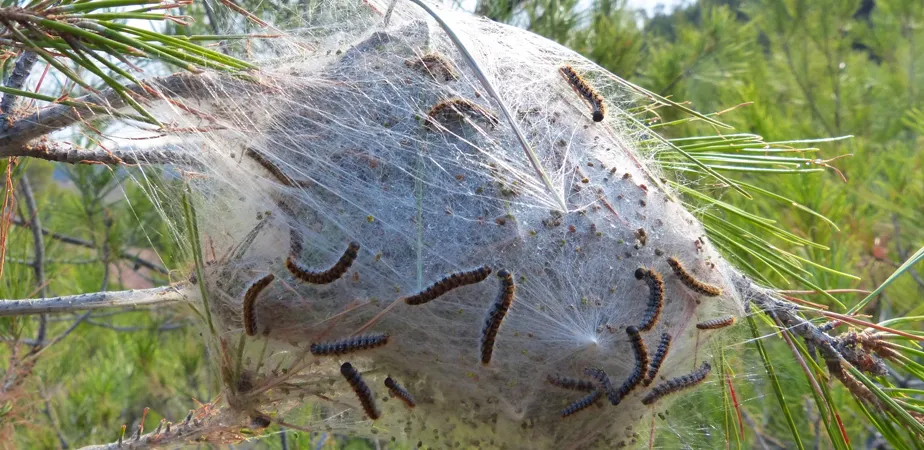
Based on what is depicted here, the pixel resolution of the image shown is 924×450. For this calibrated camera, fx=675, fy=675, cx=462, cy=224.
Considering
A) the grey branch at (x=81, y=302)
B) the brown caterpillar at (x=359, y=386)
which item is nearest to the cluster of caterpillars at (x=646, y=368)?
the brown caterpillar at (x=359, y=386)

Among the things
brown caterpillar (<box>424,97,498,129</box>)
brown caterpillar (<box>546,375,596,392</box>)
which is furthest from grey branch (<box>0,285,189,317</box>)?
brown caterpillar (<box>546,375,596,392</box>)

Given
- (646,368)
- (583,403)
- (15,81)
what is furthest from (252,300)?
(646,368)

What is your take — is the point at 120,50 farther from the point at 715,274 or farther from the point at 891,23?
the point at 891,23

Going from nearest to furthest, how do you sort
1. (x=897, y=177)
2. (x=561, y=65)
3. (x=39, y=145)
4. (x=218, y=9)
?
(x=39, y=145) < (x=561, y=65) < (x=218, y=9) < (x=897, y=177)

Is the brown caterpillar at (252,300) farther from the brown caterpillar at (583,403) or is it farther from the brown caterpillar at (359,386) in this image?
the brown caterpillar at (583,403)

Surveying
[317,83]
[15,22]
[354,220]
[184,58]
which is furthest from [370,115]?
[15,22]

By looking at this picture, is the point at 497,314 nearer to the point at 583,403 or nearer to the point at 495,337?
the point at 495,337
